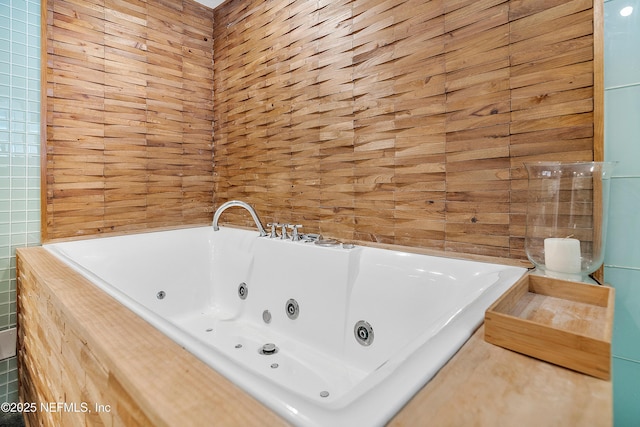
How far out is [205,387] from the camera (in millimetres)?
522

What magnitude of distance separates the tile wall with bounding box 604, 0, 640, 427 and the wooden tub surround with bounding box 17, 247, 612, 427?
76cm

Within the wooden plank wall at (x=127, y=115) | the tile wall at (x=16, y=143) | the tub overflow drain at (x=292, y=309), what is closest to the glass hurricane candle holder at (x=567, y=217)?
the tub overflow drain at (x=292, y=309)

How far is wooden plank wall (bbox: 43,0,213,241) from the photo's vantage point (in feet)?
6.38

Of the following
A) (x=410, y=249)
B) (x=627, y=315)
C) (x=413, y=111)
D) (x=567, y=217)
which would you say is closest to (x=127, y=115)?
(x=413, y=111)

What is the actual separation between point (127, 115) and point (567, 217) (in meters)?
2.54

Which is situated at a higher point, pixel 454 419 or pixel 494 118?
pixel 494 118

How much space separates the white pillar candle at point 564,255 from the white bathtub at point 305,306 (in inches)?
5.0

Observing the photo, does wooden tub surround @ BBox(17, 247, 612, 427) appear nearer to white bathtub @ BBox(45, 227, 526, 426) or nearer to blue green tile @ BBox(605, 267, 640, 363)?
white bathtub @ BBox(45, 227, 526, 426)

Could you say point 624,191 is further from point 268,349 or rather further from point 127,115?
point 127,115

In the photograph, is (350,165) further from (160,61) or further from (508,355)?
(160,61)

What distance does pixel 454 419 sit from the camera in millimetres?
447

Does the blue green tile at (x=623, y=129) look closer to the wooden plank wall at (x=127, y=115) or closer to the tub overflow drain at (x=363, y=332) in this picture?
the tub overflow drain at (x=363, y=332)

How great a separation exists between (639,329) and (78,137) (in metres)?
2.86

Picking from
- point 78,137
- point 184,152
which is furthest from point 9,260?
point 184,152
